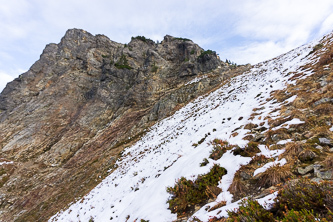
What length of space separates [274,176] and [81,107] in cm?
5138

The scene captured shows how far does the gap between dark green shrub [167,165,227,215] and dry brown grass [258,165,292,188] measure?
1.41 m

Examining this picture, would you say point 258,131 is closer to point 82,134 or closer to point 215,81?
point 215,81

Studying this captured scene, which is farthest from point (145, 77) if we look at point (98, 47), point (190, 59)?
point (98, 47)

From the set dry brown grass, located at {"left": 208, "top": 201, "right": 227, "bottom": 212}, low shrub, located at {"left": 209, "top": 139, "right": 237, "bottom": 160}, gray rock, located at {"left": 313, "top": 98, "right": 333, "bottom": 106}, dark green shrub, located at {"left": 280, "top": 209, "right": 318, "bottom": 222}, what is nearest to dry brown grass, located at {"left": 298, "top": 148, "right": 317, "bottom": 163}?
dark green shrub, located at {"left": 280, "top": 209, "right": 318, "bottom": 222}

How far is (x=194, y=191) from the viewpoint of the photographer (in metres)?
5.96

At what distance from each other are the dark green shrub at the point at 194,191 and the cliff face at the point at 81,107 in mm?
14994

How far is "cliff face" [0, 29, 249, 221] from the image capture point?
24.2 metres

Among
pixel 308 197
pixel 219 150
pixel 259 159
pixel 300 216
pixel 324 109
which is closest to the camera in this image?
pixel 300 216

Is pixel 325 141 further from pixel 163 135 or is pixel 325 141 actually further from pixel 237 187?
pixel 163 135

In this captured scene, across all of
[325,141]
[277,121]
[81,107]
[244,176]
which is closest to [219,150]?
[244,176]

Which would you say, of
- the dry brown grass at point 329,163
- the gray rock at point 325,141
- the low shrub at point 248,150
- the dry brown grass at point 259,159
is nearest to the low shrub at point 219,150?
the low shrub at point 248,150

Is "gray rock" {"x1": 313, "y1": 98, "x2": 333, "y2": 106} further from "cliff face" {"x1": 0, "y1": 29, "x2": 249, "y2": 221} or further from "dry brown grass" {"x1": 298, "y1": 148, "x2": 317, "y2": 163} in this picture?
"cliff face" {"x1": 0, "y1": 29, "x2": 249, "y2": 221}

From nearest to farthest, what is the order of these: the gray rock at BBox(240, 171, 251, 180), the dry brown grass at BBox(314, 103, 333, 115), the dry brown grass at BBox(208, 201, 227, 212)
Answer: the dry brown grass at BBox(208, 201, 227, 212) < the gray rock at BBox(240, 171, 251, 180) < the dry brown grass at BBox(314, 103, 333, 115)

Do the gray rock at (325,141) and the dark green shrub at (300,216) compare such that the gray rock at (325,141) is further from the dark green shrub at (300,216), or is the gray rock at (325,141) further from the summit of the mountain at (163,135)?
the dark green shrub at (300,216)
